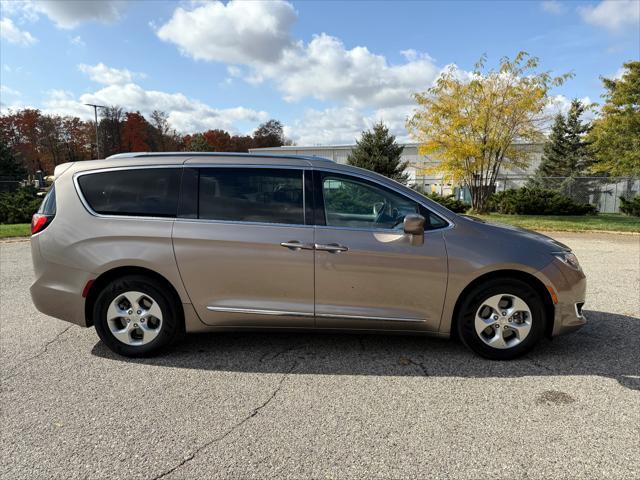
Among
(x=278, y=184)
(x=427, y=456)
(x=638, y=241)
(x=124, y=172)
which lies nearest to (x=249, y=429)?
(x=427, y=456)

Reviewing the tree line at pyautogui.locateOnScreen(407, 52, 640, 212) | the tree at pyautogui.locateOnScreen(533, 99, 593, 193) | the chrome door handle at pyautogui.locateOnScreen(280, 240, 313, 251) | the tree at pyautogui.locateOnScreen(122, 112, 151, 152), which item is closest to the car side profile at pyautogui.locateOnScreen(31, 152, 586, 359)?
the chrome door handle at pyautogui.locateOnScreen(280, 240, 313, 251)

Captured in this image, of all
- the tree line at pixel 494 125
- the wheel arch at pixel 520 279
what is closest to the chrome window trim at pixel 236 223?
the wheel arch at pixel 520 279

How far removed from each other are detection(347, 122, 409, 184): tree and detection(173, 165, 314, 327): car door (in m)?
21.1

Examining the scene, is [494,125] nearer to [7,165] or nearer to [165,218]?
[165,218]

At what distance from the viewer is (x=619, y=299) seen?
18.6 ft

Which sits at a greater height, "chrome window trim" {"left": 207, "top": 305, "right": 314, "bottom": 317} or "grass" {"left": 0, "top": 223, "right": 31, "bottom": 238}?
"grass" {"left": 0, "top": 223, "right": 31, "bottom": 238}

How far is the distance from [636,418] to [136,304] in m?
3.95

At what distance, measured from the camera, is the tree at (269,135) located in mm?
103494

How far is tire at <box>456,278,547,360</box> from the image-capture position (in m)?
3.56

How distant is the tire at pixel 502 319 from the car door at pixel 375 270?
0.93ft

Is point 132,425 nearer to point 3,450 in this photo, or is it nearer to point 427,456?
point 3,450

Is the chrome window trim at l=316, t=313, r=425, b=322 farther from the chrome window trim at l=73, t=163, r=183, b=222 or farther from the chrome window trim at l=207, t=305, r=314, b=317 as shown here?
the chrome window trim at l=73, t=163, r=183, b=222

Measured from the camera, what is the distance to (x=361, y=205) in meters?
3.71

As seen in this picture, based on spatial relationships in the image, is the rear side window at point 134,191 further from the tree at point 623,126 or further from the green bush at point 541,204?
the tree at point 623,126
